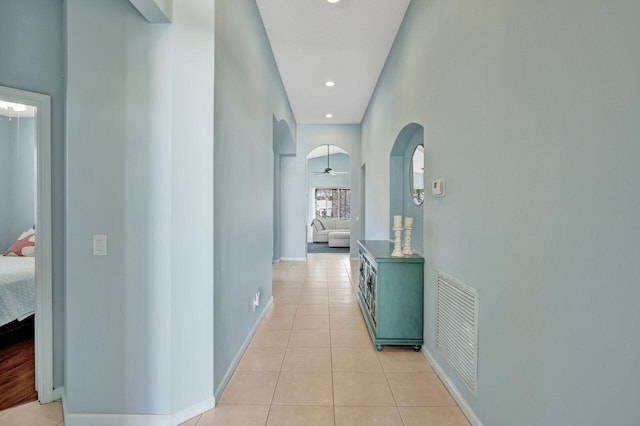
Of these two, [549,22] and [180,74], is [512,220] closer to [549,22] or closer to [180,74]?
[549,22]

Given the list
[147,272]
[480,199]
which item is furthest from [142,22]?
[480,199]

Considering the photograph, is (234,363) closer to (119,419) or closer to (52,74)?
(119,419)

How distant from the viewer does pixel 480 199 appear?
67.1 inches

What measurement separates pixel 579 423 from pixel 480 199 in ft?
3.34

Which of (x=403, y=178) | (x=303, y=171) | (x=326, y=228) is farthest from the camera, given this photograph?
(x=326, y=228)

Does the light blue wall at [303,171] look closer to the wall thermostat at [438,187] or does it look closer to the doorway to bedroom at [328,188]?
the doorway to bedroom at [328,188]

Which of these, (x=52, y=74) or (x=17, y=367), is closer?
(x=52, y=74)

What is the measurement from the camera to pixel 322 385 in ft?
7.14

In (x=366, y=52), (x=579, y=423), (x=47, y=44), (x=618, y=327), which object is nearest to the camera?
(x=618, y=327)

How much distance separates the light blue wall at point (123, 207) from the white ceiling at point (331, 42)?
1684 millimetres

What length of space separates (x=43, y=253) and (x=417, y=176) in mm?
3318

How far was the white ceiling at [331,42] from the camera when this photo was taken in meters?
3.03

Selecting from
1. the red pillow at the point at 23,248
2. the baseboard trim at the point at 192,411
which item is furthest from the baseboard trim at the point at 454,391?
the red pillow at the point at 23,248

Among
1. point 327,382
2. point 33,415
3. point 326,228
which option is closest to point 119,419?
point 33,415
